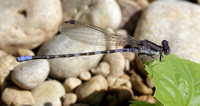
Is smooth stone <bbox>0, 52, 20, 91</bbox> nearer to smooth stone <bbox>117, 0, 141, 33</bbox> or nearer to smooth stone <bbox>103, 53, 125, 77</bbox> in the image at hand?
smooth stone <bbox>103, 53, 125, 77</bbox>

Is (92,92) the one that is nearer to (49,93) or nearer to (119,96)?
(119,96)

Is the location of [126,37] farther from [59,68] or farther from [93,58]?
[59,68]

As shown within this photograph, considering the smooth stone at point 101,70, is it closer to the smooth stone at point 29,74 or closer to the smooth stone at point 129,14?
the smooth stone at point 29,74

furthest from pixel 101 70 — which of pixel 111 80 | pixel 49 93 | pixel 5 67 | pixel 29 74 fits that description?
pixel 5 67

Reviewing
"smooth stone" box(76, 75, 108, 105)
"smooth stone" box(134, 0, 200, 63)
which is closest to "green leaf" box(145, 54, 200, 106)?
"smooth stone" box(134, 0, 200, 63)

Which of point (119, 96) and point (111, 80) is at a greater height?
point (111, 80)

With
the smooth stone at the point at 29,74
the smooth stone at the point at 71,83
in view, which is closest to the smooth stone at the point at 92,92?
the smooth stone at the point at 71,83

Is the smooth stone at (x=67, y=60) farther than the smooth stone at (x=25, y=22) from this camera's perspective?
No
